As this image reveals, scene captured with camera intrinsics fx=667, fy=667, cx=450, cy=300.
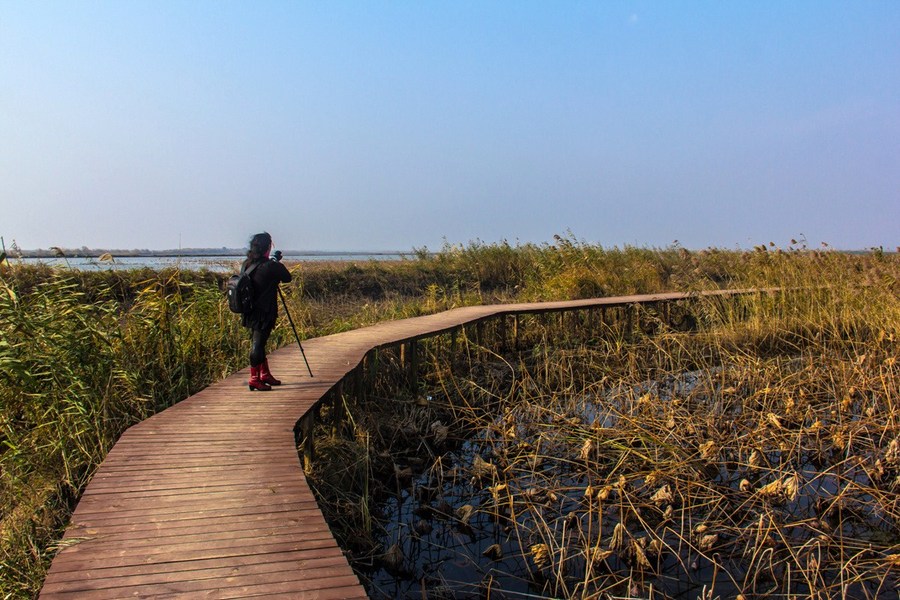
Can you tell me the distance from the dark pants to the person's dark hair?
612 millimetres

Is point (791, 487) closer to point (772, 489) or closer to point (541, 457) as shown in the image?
point (772, 489)

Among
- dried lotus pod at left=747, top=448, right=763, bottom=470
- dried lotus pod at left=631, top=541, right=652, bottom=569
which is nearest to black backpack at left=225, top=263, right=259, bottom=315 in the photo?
dried lotus pod at left=631, top=541, right=652, bottom=569

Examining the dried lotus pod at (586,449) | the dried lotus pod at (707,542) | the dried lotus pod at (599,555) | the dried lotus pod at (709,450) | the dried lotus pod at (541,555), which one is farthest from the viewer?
the dried lotus pod at (586,449)

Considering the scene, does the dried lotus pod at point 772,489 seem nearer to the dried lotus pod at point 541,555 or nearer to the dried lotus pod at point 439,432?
the dried lotus pod at point 541,555

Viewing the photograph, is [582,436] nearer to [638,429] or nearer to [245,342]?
[638,429]

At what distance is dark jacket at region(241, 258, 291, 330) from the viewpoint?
546 cm

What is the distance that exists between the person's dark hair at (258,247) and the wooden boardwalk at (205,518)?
1.19 meters

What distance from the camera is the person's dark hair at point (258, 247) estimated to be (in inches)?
216

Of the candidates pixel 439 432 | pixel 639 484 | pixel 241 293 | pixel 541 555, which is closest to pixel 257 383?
pixel 241 293

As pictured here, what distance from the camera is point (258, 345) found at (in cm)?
550

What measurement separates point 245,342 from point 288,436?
10.0ft

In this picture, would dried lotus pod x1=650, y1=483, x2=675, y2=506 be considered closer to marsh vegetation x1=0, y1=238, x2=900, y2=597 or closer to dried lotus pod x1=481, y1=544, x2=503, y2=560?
marsh vegetation x1=0, y1=238, x2=900, y2=597

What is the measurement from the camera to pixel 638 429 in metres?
4.95

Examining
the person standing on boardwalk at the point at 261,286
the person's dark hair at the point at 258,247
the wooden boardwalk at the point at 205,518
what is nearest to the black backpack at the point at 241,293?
the person standing on boardwalk at the point at 261,286
